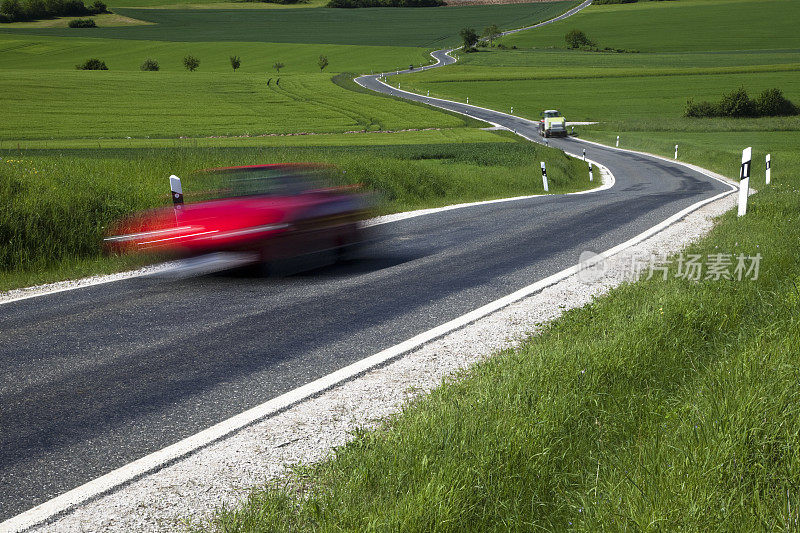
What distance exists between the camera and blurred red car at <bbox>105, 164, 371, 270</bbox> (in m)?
7.99

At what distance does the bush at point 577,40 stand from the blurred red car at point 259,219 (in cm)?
12023

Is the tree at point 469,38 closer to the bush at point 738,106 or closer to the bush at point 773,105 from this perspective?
the bush at point 738,106

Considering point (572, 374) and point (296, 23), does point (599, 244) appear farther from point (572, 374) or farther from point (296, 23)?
point (296, 23)

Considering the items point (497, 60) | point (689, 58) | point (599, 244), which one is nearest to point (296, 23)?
point (497, 60)

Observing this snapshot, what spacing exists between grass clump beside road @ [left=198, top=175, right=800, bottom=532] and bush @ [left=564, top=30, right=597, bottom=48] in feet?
406

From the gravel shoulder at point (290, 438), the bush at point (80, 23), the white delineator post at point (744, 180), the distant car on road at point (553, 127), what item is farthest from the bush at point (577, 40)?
the gravel shoulder at point (290, 438)

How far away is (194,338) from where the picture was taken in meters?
5.77

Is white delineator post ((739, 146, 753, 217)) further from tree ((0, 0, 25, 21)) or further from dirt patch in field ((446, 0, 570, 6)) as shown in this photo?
dirt patch in field ((446, 0, 570, 6))

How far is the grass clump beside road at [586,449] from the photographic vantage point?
296 centimetres

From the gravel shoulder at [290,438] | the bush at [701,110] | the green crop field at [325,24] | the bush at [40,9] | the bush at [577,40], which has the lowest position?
the gravel shoulder at [290,438]

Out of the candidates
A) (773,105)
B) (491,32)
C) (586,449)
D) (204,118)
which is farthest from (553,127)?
(491,32)

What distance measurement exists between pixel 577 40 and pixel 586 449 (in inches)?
5001

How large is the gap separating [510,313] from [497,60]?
106 meters

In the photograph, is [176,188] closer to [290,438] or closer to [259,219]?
[259,219]
